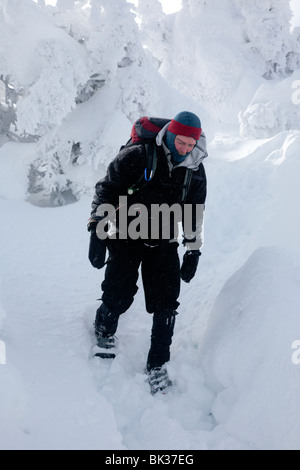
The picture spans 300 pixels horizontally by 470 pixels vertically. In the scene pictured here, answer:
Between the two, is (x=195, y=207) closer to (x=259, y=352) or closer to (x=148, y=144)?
(x=148, y=144)

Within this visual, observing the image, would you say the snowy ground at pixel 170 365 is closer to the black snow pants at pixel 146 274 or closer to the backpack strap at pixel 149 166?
the black snow pants at pixel 146 274

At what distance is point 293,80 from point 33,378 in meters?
20.9

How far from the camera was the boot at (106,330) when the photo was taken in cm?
318

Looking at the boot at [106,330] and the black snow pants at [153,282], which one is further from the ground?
the black snow pants at [153,282]

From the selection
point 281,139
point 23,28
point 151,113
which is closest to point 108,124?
point 151,113

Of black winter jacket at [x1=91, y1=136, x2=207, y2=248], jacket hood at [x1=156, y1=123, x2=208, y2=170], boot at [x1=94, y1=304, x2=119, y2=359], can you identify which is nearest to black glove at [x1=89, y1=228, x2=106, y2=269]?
black winter jacket at [x1=91, y1=136, x2=207, y2=248]

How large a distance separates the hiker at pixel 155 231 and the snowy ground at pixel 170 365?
0.27 meters

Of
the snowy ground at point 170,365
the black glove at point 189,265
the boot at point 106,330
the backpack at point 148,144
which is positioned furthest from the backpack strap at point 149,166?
the snowy ground at point 170,365

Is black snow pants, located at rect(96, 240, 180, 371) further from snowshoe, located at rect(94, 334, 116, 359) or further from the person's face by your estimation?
the person's face

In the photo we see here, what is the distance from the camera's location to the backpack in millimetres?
2686

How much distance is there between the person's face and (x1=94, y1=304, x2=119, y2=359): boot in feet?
5.48

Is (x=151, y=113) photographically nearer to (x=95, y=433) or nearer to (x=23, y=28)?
(x=23, y=28)

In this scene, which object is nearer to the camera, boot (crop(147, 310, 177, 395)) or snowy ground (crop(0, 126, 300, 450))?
snowy ground (crop(0, 126, 300, 450))

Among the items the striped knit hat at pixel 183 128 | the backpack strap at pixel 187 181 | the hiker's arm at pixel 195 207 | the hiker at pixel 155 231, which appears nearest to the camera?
the striped knit hat at pixel 183 128
